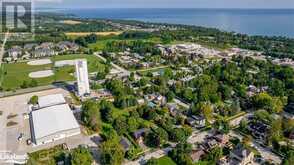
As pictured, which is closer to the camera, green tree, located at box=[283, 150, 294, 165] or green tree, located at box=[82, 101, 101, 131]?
green tree, located at box=[283, 150, 294, 165]

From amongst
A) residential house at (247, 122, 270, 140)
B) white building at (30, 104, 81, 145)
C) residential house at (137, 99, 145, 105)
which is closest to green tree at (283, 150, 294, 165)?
residential house at (247, 122, 270, 140)

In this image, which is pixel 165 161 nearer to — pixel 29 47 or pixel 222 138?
pixel 222 138

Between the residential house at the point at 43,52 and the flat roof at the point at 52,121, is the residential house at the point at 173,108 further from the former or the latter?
the residential house at the point at 43,52

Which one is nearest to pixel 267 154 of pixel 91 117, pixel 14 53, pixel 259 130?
pixel 259 130

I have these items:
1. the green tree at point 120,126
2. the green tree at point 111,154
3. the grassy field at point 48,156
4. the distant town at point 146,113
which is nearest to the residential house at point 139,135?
the distant town at point 146,113

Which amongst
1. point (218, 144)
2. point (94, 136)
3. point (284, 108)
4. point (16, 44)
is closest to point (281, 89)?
point (284, 108)

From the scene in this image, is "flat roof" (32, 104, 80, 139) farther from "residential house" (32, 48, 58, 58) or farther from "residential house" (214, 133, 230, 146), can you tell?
"residential house" (32, 48, 58, 58)
